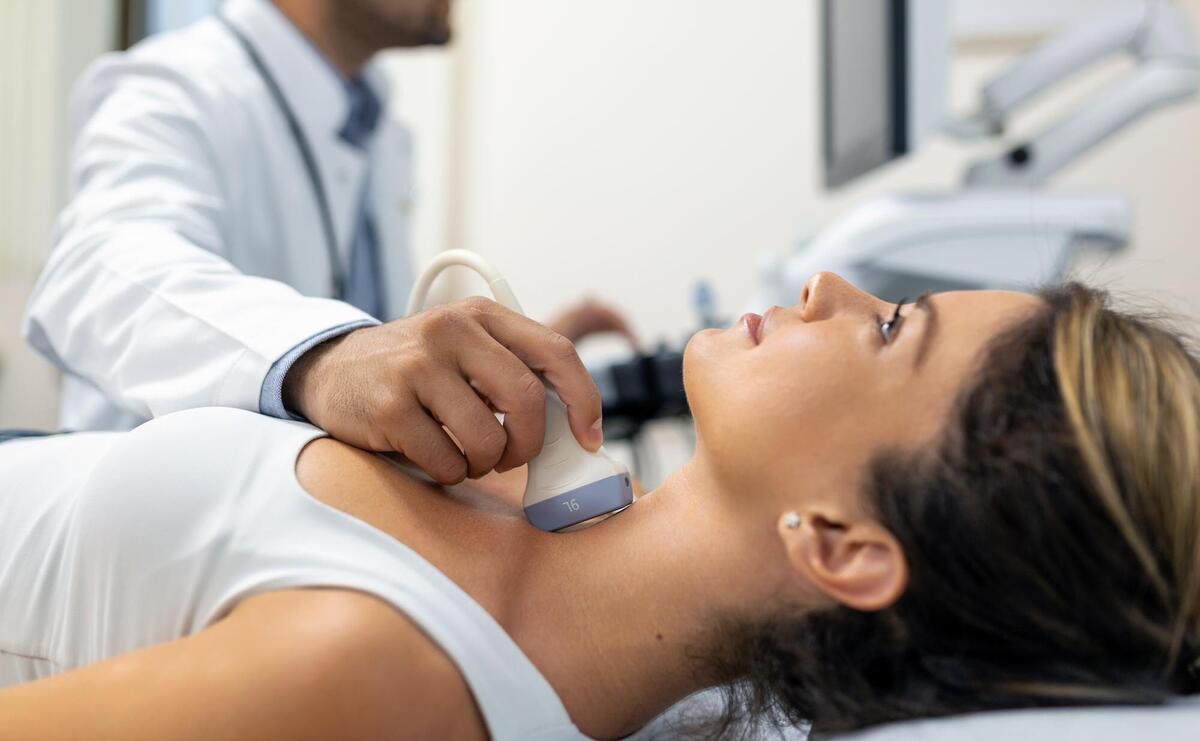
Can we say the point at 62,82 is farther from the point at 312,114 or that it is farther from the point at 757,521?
the point at 757,521

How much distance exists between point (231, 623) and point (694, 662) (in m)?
Result: 0.33

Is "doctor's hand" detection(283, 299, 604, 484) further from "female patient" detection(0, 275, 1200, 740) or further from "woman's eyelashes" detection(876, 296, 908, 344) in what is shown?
"woman's eyelashes" detection(876, 296, 908, 344)

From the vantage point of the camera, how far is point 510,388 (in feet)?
2.41

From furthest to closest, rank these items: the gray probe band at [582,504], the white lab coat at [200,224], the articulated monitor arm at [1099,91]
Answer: the articulated monitor arm at [1099,91] → the white lab coat at [200,224] → the gray probe band at [582,504]

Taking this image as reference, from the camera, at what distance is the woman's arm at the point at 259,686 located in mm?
549

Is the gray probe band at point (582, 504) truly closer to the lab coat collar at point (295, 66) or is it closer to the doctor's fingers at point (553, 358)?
the doctor's fingers at point (553, 358)

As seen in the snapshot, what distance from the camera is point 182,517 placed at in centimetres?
68

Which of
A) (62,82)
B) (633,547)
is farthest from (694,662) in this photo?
(62,82)

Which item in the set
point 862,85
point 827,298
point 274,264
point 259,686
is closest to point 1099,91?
point 862,85

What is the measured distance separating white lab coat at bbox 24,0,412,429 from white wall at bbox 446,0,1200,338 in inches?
36.9

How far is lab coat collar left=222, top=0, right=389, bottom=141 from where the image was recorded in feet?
5.13

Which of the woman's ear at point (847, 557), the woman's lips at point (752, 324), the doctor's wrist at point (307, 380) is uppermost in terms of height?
the woman's lips at point (752, 324)

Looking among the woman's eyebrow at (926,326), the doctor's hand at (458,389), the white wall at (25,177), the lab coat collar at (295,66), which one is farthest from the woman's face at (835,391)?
the white wall at (25,177)

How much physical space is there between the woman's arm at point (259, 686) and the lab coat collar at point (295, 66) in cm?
112
